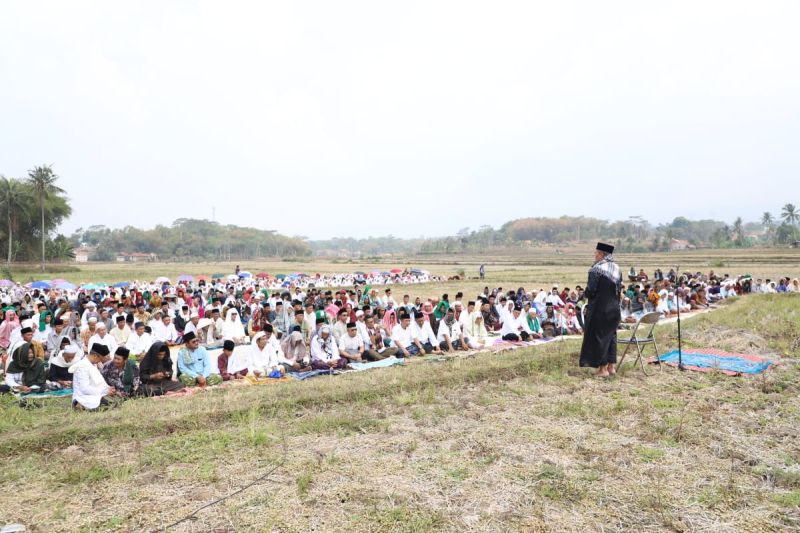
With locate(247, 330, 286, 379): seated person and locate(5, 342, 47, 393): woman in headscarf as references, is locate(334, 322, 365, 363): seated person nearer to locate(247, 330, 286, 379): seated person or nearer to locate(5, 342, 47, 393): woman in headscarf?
locate(247, 330, 286, 379): seated person

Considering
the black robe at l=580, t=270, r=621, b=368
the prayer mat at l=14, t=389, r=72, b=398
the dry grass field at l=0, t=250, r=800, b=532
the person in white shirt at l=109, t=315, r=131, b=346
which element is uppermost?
the black robe at l=580, t=270, r=621, b=368

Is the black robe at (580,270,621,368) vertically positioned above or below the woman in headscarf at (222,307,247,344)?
above

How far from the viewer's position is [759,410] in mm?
5766

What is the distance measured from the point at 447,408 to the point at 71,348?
5.63 m

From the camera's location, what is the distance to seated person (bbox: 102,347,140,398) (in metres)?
6.89

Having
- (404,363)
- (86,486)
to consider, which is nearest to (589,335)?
(404,363)

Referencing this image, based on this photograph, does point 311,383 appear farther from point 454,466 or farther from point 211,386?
point 454,466

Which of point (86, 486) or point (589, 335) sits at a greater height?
point (589, 335)

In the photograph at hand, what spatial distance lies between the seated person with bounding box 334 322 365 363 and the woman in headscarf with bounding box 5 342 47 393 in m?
4.45

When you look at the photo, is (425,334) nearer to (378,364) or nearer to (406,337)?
(406,337)

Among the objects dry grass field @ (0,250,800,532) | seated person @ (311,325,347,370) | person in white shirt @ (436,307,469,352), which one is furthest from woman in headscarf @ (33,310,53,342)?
person in white shirt @ (436,307,469,352)

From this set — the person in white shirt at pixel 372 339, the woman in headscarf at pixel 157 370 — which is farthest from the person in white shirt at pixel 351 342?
the woman in headscarf at pixel 157 370

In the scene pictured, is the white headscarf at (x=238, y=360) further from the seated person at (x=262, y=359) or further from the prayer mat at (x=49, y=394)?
the prayer mat at (x=49, y=394)

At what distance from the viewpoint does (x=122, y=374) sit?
7086 millimetres
